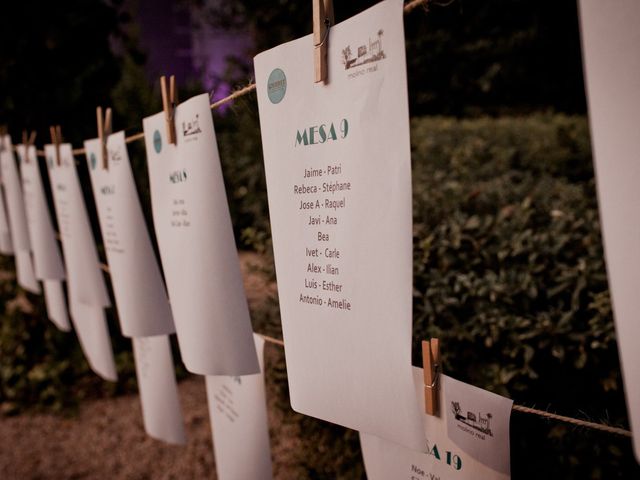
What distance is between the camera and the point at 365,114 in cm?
81

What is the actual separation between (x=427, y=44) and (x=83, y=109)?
5.07 metres

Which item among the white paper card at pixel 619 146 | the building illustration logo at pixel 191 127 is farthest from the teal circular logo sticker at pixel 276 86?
the white paper card at pixel 619 146

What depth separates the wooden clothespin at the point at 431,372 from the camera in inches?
38.5

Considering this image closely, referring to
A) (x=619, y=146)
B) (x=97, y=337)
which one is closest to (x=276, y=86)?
(x=619, y=146)

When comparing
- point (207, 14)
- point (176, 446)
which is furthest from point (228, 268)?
point (207, 14)

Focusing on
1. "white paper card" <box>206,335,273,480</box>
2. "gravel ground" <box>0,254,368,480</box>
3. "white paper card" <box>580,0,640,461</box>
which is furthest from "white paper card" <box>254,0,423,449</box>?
"gravel ground" <box>0,254,368,480</box>

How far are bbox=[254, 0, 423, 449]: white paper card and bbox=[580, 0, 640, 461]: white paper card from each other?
236 mm

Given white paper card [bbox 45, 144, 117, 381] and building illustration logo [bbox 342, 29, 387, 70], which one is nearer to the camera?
building illustration logo [bbox 342, 29, 387, 70]

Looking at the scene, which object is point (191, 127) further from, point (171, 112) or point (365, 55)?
point (365, 55)

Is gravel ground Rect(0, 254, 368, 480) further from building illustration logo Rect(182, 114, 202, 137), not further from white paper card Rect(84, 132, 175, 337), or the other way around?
building illustration logo Rect(182, 114, 202, 137)

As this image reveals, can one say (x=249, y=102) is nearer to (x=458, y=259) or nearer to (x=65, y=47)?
(x=458, y=259)

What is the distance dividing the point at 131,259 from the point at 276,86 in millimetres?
792

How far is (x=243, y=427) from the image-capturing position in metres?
1.44

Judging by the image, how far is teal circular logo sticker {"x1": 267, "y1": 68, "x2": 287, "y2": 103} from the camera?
3.11 ft
